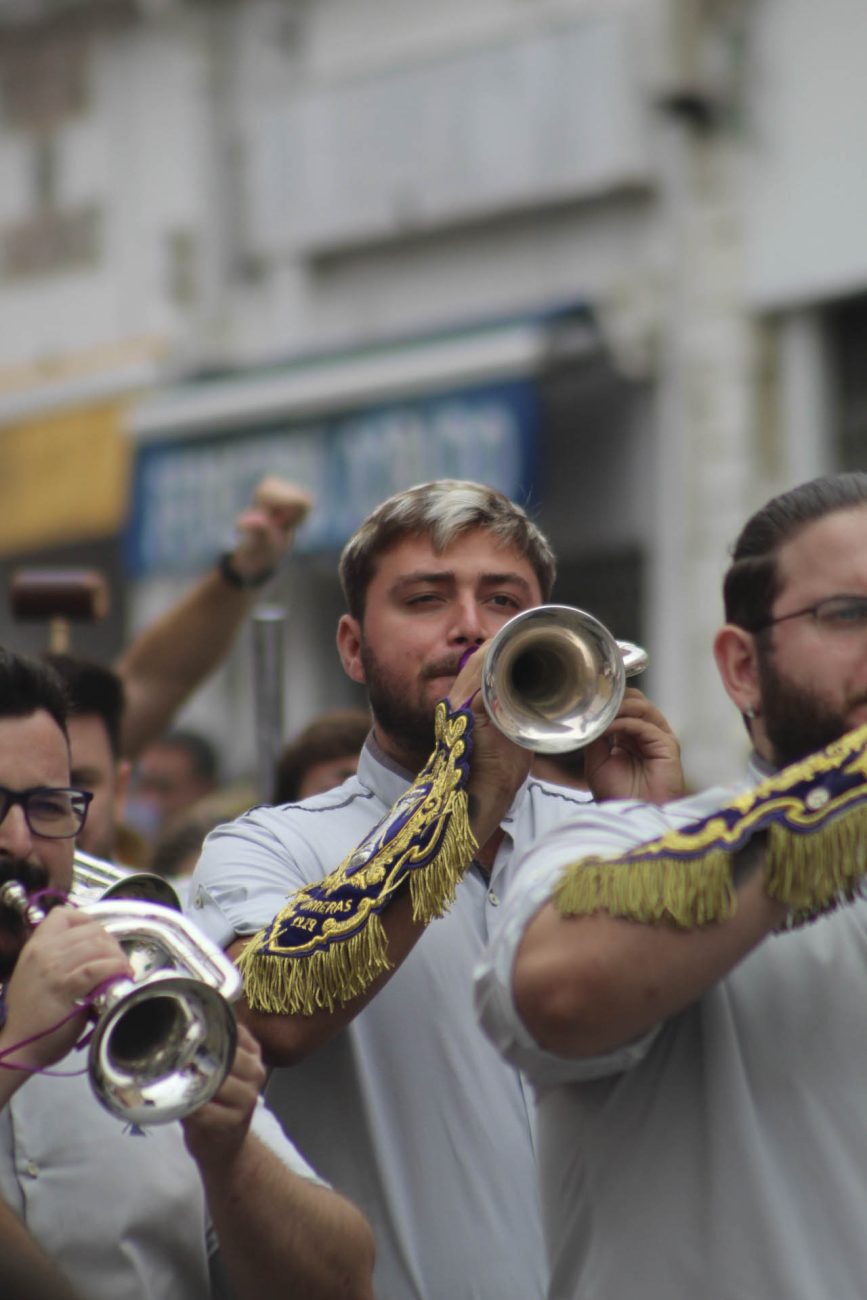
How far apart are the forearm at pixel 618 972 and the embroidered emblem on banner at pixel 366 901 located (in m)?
0.54

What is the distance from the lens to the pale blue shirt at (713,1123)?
2.46m

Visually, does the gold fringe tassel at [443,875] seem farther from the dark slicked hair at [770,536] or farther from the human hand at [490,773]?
the dark slicked hair at [770,536]

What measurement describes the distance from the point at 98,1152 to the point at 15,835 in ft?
1.35

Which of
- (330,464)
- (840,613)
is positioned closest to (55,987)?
(840,613)

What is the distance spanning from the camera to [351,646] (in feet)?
11.7

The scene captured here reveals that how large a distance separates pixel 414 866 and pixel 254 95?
11.1 metres

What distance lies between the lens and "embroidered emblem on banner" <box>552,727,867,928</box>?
7.82ft

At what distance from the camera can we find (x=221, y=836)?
3.29 meters

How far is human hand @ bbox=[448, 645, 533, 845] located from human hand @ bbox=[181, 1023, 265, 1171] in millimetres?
447

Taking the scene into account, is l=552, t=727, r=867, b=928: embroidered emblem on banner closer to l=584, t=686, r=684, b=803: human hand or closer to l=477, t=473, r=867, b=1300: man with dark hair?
l=477, t=473, r=867, b=1300: man with dark hair

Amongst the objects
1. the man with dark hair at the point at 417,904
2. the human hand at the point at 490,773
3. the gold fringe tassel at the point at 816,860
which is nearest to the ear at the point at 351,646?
the man with dark hair at the point at 417,904

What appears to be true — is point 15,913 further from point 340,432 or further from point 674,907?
point 340,432

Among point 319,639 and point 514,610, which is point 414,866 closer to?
point 514,610

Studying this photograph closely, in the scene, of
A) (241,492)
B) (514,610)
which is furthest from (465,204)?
(514,610)
